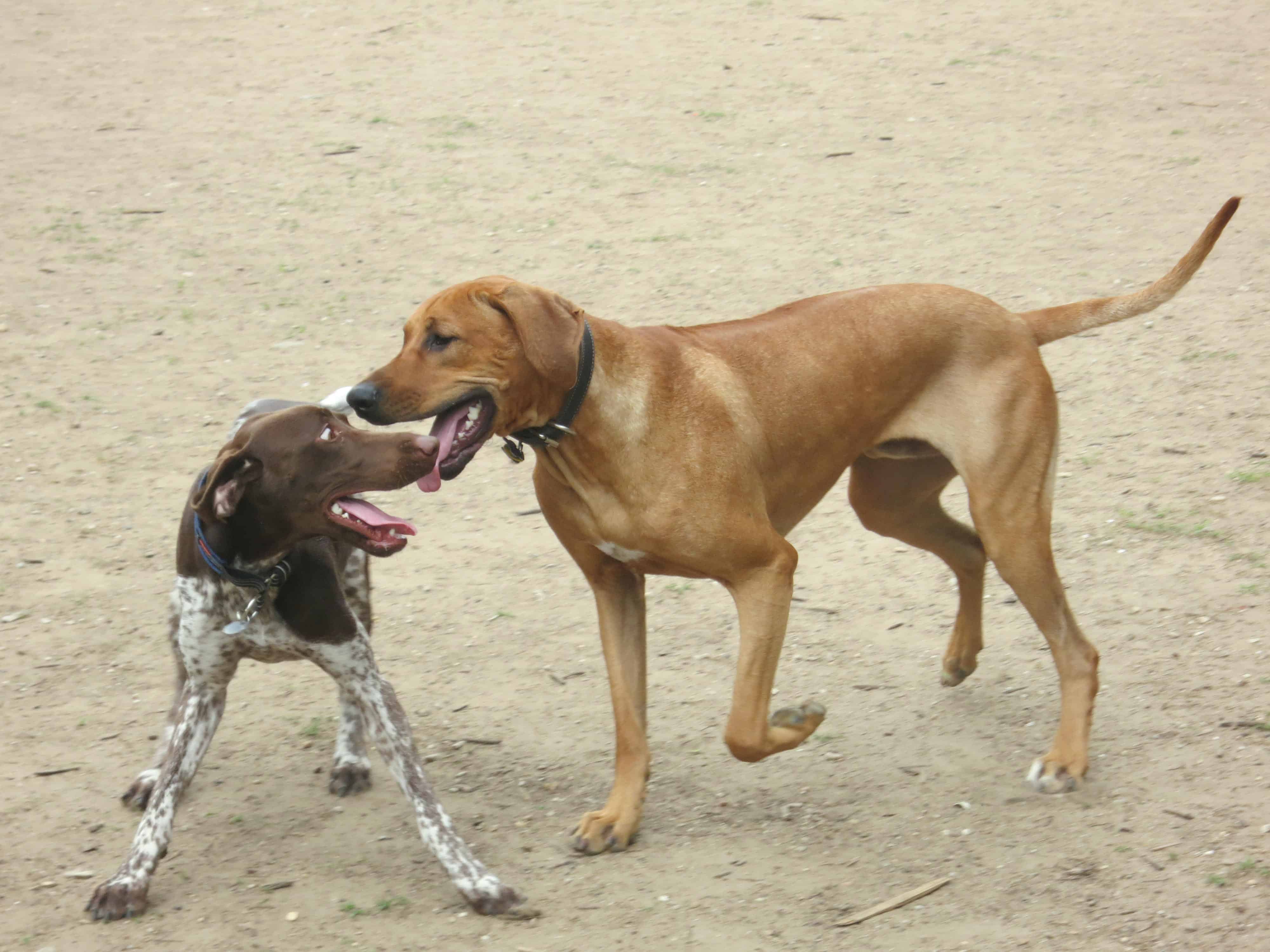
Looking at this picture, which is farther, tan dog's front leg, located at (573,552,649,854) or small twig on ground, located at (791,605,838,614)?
small twig on ground, located at (791,605,838,614)

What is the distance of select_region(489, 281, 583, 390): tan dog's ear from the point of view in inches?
157

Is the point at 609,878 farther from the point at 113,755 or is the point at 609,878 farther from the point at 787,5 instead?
the point at 787,5

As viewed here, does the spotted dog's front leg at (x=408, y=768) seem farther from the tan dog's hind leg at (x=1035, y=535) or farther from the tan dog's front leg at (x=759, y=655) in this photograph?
the tan dog's hind leg at (x=1035, y=535)

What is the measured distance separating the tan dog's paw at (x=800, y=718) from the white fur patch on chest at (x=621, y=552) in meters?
0.65

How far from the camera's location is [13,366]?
26.3ft

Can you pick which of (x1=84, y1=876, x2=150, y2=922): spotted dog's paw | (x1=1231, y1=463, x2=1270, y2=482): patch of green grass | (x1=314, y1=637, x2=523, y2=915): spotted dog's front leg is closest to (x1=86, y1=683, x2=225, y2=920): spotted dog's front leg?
(x1=84, y1=876, x2=150, y2=922): spotted dog's paw

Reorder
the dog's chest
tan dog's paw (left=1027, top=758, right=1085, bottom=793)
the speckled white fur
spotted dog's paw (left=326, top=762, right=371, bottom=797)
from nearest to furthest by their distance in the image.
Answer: the speckled white fur < the dog's chest < tan dog's paw (left=1027, top=758, right=1085, bottom=793) < spotted dog's paw (left=326, top=762, right=371, bottom=797)

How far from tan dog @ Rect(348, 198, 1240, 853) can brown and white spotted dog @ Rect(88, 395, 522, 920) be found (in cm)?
30

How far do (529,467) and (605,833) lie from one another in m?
2.95

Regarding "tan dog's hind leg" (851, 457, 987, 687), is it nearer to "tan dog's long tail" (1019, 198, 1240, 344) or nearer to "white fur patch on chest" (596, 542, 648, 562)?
"tan dog's long tail" (1019, 198, 1240, 344)

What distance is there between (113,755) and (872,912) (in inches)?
106

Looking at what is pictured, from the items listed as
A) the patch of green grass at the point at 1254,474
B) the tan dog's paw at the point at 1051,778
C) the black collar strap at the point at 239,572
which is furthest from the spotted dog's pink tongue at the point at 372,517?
the patch of green grass at the point at 1254,474

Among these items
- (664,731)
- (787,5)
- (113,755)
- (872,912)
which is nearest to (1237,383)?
(664,731)

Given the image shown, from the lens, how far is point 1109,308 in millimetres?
4891
